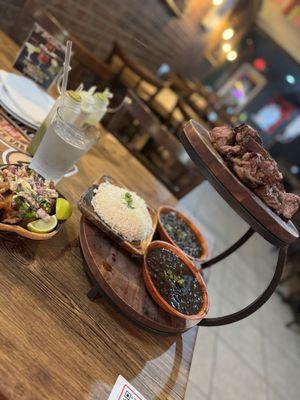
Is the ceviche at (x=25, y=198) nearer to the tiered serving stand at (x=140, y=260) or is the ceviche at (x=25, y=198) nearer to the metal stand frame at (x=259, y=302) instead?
the tiered serving stand at (x=140, y=260)

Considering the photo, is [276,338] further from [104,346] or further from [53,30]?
[53,30]

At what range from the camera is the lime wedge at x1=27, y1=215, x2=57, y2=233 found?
86cm

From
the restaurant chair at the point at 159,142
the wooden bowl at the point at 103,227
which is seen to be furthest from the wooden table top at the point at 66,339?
the restaurant chair at the point at 159,142

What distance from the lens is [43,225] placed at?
0.89m

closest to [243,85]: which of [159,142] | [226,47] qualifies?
[226,47]

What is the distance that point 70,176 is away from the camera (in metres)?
1.34

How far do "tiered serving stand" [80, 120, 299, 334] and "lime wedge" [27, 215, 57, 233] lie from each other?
108 mm

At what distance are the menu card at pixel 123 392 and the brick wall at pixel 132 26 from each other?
2.97 metres

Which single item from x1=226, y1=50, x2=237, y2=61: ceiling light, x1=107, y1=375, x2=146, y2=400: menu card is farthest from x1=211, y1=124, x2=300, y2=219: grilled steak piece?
x1=226, y1=50, x2=237, y2=61: ceiling light

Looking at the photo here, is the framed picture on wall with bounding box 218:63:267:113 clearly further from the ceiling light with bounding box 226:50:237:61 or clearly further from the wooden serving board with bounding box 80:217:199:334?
the wooden serving board with bounding box 80:217:199:334

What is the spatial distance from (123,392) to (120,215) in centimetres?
48

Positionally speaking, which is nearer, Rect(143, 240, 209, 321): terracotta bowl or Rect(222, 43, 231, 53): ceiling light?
Rect(143, 240, 209, 321): terracotta bowl

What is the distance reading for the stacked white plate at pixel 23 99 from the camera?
1314mm

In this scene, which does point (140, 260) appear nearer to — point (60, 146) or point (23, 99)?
point (60, 146)
